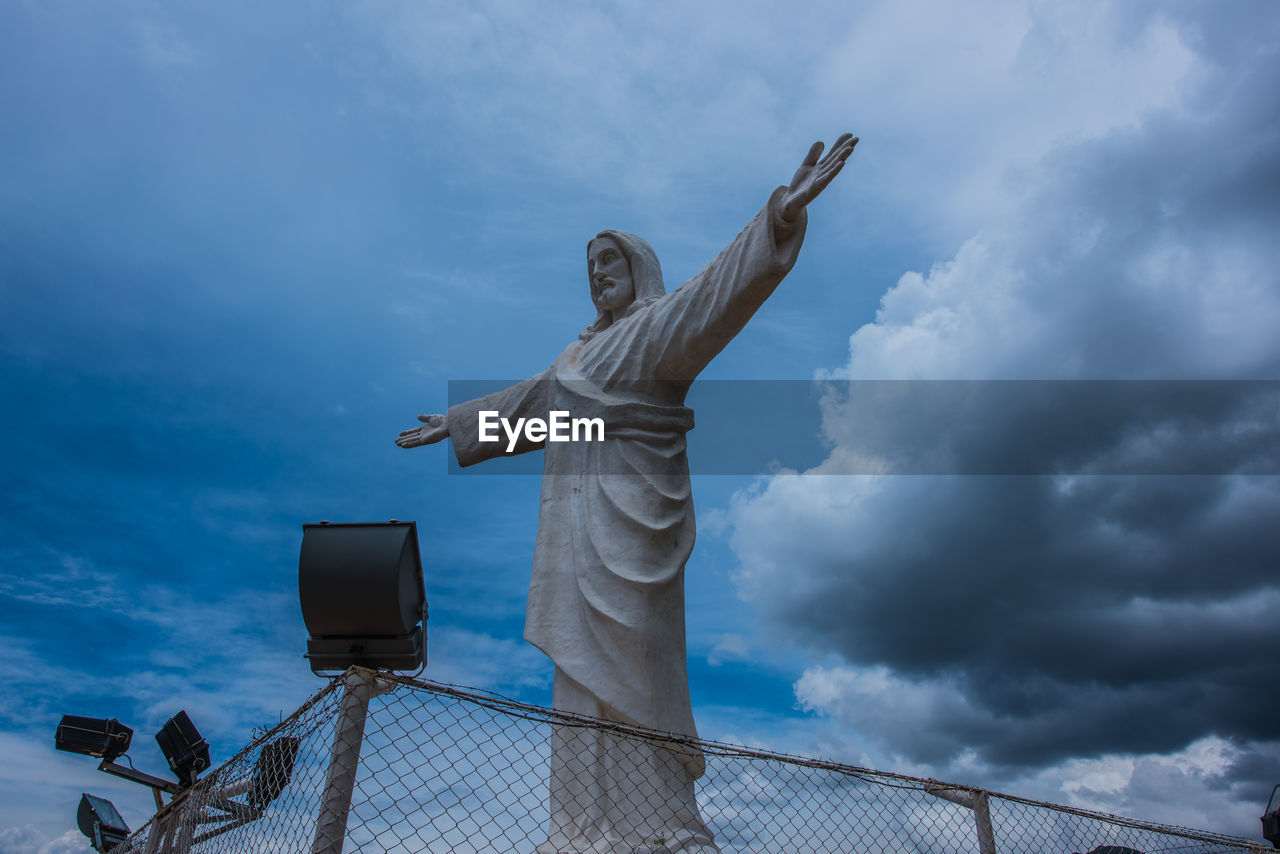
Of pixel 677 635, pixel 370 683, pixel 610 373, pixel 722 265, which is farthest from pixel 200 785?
pixel 722 265

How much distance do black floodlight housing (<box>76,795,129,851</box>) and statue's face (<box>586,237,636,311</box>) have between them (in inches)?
188

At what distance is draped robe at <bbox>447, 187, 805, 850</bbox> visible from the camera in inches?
217

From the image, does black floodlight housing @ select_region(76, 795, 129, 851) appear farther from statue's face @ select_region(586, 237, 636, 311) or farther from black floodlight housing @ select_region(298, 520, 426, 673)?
statue's face @ select_region(586, 237, 636, 311)

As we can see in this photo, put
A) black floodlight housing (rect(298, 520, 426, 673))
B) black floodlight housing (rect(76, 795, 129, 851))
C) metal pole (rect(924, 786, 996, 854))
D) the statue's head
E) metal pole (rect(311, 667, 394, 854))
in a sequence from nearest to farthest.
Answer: metal pole (rect(311, 667, 394, 854)) < black floodlight housing (rect(298, 520, 426, 673)) < metal pole (rect(924, 786, 996, 854)) < black floodlight housing (rect(76, 795, 129, 851)) < the statue's head

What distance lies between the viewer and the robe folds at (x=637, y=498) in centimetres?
552

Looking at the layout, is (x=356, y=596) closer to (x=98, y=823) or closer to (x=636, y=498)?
(x=636, y=498)

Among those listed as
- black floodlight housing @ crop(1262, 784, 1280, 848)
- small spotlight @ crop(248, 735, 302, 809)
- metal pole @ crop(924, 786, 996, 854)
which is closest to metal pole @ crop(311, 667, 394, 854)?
small spotlight @ crop(248, 735, 302, 809)

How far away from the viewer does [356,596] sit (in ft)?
11.6

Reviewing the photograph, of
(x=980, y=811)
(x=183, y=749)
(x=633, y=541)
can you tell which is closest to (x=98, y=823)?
(x=183, y=749)

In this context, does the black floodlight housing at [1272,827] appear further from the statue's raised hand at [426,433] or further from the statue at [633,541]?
the statue's raised hand at [426,433]

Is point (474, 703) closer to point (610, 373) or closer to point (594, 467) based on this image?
point (594, 467)

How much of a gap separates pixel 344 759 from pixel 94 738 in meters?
3.11

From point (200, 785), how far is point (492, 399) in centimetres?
354

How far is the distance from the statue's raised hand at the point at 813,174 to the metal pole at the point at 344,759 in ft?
12.4
